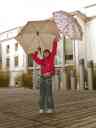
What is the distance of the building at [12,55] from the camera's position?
2095 centimetres

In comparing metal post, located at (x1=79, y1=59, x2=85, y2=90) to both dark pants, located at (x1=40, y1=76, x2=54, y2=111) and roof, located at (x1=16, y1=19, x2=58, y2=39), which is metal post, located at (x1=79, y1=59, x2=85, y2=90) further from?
dark pants, located at (x1=40, y1=76, x2=54, y2=111)

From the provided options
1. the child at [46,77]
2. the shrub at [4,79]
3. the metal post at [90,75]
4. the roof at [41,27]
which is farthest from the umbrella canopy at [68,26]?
the shrub at [4,79]

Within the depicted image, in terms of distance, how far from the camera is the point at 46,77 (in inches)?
258

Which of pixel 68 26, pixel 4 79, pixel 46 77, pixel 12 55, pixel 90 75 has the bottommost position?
pixel 4 79

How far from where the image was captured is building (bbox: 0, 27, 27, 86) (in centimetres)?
2095

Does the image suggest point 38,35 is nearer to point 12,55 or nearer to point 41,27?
point 41,27

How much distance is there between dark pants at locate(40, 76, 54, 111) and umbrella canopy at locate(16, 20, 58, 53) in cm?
93

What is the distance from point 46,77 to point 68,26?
633cm

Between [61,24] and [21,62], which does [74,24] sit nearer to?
[61,24]

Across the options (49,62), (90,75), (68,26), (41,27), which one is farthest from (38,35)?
(90,75)

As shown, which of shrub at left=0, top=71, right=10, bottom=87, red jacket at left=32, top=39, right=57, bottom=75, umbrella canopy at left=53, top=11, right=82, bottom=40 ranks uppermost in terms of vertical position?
umbrella canopy at left=53, top=11, right=82, bottom=40

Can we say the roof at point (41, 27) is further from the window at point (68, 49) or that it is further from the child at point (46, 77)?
the window at point (68, 49)

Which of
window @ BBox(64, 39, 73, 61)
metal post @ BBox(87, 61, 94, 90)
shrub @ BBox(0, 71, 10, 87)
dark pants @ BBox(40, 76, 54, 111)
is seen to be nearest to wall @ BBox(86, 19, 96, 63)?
metal post @ BBox(87, 61, 94, 90)

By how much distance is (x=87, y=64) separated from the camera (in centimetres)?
1498
